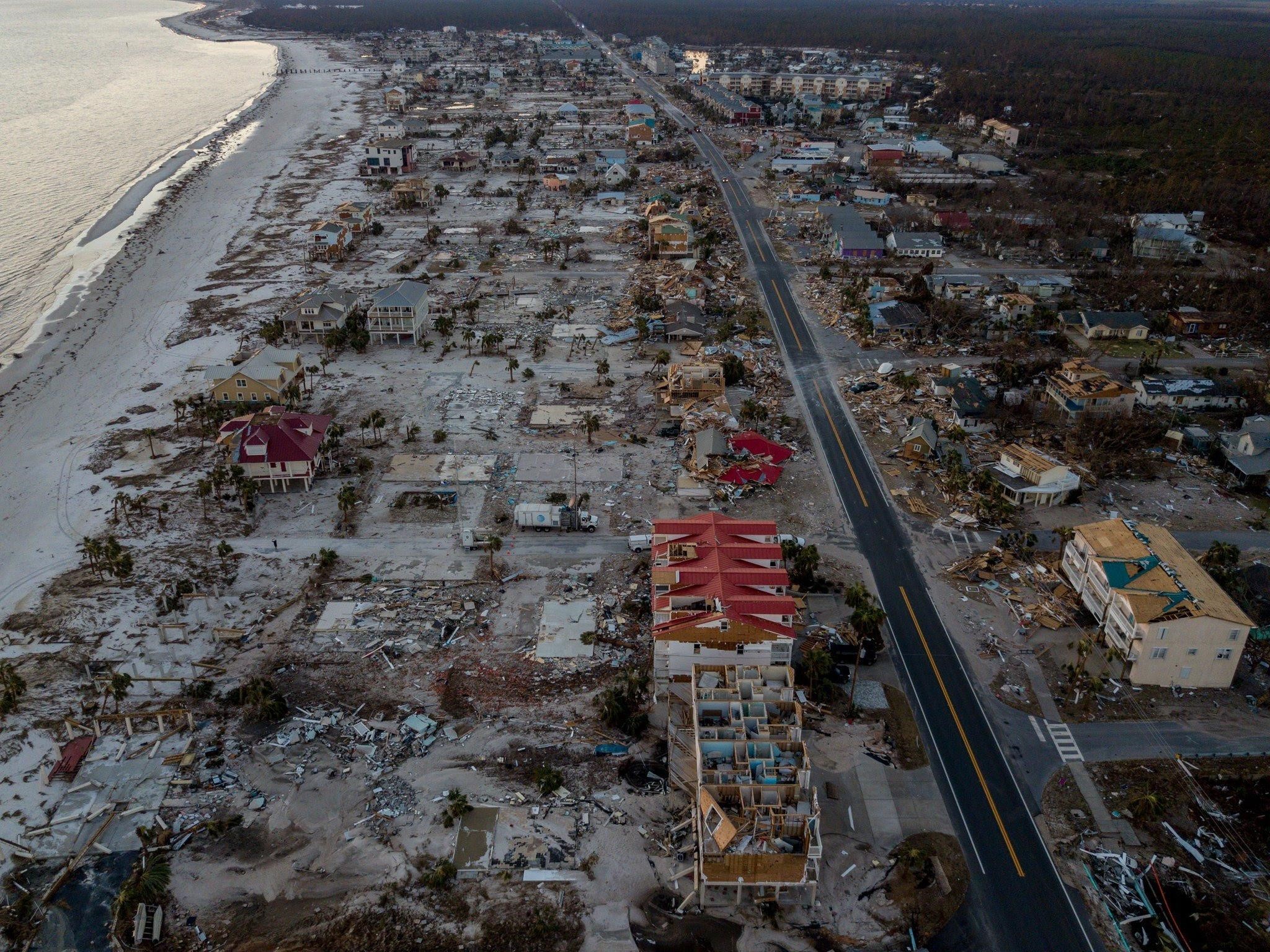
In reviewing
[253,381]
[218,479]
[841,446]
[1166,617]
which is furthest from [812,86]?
[1166,617]

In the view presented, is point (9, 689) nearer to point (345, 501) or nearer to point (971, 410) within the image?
point (345, 501)

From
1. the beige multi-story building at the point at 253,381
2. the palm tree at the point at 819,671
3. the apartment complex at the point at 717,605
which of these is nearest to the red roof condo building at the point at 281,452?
the beige multi-story building at the point at 253,381

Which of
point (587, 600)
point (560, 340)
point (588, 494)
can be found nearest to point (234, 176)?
point (560, 340)

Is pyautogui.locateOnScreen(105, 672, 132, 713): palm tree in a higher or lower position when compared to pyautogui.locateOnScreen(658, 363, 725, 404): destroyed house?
lower

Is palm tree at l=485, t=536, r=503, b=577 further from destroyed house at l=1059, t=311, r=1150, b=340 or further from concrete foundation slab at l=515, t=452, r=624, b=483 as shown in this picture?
destroyed house at l=1059, t=311, r=1150, b=340

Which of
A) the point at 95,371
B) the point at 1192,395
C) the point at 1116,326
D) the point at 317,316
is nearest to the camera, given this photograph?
the point at 1192,395

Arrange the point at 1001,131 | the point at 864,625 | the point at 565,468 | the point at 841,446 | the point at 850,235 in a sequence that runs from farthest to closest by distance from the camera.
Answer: the point at 1001,131
the point at 850,235
the point at 841,446
the point at 565,468
the point at 864,625

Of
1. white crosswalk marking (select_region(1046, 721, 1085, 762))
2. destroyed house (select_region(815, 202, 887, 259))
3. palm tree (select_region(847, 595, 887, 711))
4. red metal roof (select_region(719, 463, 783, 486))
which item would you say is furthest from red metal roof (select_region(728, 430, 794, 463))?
destroyed house (select_region(815, 202, 887, 259))

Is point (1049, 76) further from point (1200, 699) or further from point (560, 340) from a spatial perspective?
point (1200, 699)
